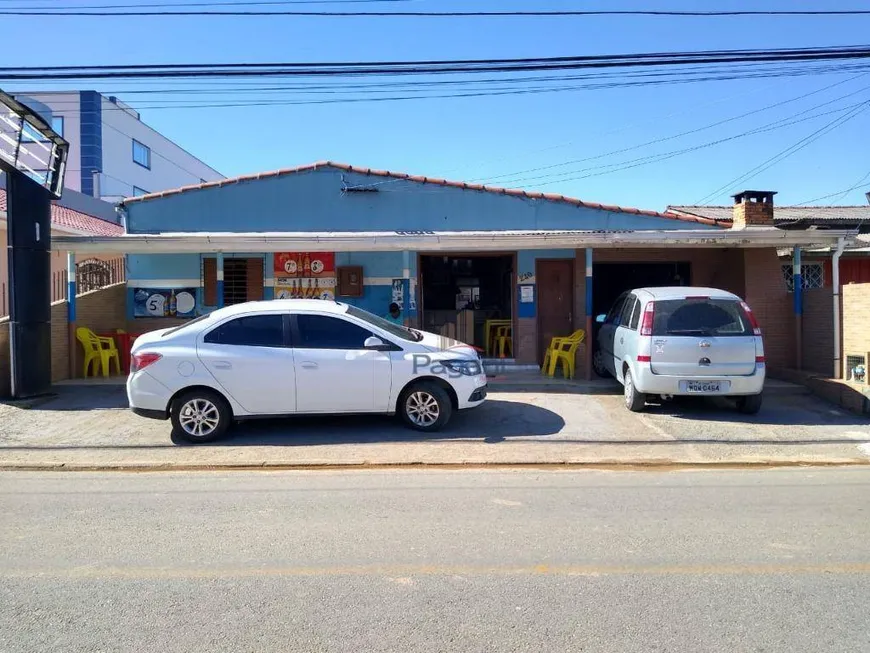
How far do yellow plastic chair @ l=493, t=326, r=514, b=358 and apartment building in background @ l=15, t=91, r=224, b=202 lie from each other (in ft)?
91.5

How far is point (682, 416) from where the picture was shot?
8.95 meters

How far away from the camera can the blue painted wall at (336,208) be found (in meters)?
13.0

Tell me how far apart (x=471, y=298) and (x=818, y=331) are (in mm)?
6751

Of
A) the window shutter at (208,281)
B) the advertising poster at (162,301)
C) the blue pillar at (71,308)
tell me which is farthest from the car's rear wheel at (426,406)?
the blue pillar at (71,308)

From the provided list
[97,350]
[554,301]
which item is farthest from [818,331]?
[97,350]

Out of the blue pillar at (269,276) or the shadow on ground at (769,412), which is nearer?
the shadow on ground at (769,412)

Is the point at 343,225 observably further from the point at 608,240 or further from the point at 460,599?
the point at 460,599

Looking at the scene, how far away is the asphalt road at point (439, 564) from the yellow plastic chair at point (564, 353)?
5269mm

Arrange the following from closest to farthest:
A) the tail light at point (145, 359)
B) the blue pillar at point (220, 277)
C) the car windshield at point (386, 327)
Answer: the tail light at point (145, 359) → the car windshield at point (386, 327) → the blue pillar at point (220, 277)

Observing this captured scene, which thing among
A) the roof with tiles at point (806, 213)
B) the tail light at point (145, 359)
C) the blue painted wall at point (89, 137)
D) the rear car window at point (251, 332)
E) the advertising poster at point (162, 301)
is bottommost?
the tail light at point (145, 359)

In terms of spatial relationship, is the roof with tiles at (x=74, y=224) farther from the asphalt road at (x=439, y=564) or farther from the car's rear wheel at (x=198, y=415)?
the asphalt road at (x=439, y=564)

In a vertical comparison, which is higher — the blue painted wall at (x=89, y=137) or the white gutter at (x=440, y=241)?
the blue painted wall at (x=89, y=137)

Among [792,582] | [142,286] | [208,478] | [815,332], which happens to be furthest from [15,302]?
[815,332]

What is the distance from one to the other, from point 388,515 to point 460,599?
1627 millimetres
